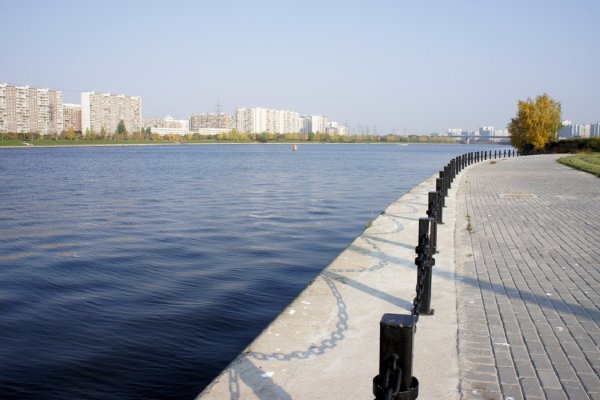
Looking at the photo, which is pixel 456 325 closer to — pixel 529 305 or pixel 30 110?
pixel 529 305

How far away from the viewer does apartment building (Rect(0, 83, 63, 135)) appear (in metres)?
166

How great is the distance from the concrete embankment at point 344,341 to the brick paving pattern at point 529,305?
18 centimetres

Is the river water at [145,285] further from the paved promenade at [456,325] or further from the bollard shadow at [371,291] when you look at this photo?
the paved promenade at [456,325]

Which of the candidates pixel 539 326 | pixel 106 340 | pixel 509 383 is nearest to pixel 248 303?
pixel 106 340

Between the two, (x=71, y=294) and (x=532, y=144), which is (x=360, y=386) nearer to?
(x=71, y=294)

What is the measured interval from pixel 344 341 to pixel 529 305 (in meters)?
2.23

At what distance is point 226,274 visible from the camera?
31.3 feet

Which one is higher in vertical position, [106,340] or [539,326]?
[539,326]

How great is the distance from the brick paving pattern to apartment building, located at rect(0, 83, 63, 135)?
560 ft

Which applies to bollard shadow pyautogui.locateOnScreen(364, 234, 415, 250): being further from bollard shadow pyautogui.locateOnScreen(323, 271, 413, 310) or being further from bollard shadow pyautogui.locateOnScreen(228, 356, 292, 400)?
bollard shadow pyautogui.locateOnScreen(228, 356, 292, 400)

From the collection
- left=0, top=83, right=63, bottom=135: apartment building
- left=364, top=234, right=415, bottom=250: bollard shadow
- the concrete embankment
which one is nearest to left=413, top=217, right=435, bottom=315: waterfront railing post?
the concrete embankment

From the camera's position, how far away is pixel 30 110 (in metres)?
177

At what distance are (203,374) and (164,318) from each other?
1797 millimetres

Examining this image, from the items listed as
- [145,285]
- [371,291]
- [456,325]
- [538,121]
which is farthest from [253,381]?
[538,121]
